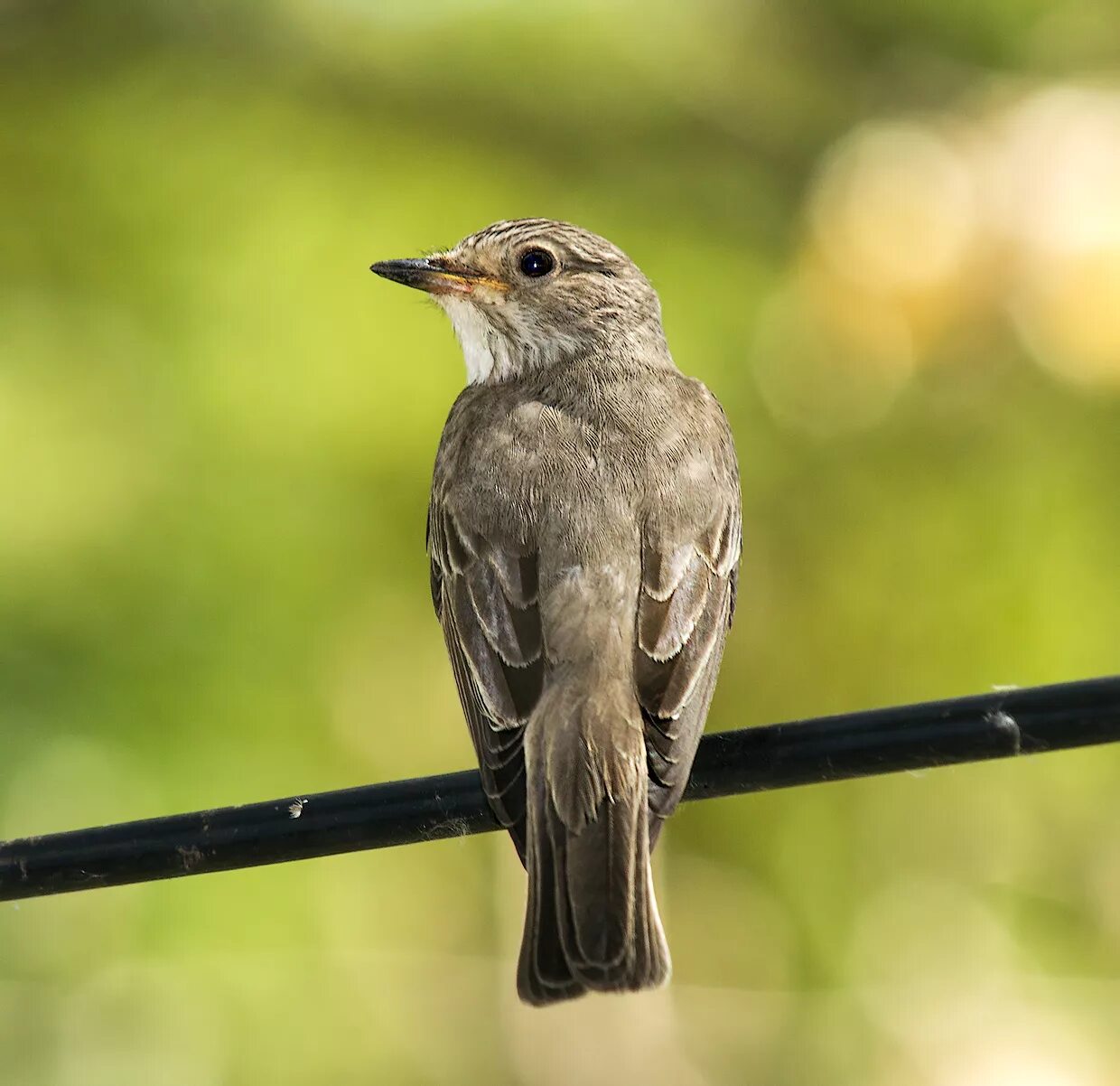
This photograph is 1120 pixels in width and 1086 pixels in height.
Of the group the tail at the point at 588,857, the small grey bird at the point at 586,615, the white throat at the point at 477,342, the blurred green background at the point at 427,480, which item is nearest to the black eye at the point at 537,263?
the white throat at the point at 477,342

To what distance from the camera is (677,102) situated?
32.2 ft

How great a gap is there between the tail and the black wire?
0.47 meters

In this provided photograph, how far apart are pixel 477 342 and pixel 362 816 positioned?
2954mm

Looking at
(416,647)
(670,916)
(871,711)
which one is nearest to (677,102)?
(416,647)

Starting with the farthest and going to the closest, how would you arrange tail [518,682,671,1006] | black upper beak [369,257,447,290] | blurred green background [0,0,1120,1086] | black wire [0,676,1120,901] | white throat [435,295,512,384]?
1. blurred green background [0,0,1120,1086]
2. black upper beak [369,257,447,290]
3. white throat [435,295,512,384]
4. tail [518,682,671,1006]
5. black wire [0,676,1120,901]

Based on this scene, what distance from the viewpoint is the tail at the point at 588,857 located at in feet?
14.1

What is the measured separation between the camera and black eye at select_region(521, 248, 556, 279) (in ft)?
21.6

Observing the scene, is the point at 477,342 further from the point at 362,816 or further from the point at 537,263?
the point at 362,816

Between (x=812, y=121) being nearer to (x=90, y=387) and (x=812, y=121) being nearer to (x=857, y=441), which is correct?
(x=857, y=441)

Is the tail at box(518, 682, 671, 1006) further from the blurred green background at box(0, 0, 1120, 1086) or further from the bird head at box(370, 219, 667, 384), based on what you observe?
the blurred green background at box(0, 0, 1120, 1086)

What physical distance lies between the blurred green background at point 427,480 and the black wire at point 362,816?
12.2ft

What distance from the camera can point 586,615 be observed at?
15.5ft

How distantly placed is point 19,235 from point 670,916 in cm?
450

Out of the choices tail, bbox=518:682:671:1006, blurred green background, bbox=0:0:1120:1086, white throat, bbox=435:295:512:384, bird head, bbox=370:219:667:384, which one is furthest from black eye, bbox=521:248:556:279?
tail, bbox=518:682:671:1006
